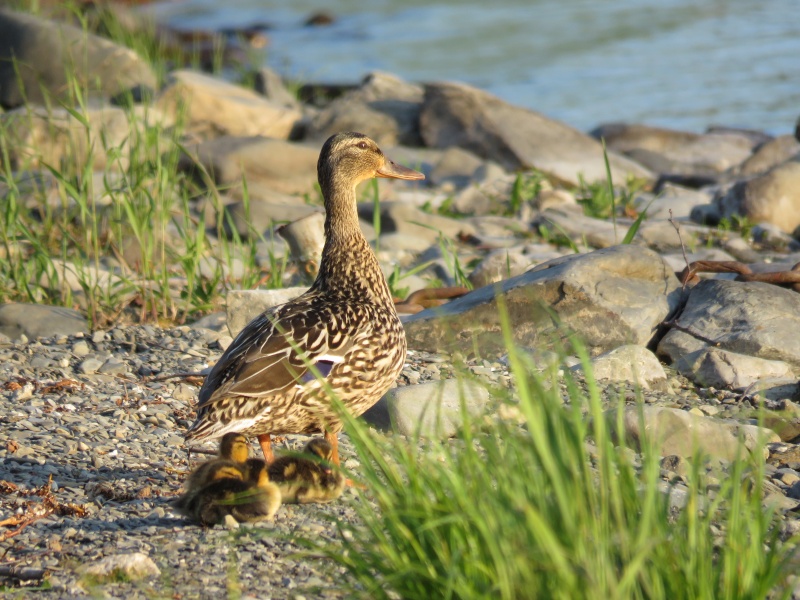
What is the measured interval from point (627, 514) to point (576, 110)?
15.9 metres

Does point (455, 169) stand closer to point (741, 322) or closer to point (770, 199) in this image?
point (770, 199)

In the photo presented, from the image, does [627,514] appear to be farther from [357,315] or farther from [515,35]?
[515,35]

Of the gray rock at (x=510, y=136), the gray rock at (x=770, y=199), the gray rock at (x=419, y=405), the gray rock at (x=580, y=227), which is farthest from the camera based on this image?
the gray rock at (x=510, y=136)

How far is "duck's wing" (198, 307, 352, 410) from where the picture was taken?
167 inches

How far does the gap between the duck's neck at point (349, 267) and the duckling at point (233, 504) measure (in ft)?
4.32

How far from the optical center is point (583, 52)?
23.3 metres

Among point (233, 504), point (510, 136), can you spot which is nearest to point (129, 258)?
point (233, 504)

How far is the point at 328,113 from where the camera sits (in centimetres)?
1364

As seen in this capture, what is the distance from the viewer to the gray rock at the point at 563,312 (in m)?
A: 6.09

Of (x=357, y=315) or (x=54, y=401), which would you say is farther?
(x=54, y=401)

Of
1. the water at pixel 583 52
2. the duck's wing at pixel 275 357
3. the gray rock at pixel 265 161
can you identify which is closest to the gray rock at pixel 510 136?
the gray rock at pixel 265 161

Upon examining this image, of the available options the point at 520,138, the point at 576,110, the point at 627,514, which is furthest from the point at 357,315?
the point at 576,110

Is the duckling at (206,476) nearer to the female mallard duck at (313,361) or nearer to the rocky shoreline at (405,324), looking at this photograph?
the rocky shoreline at (405,324)

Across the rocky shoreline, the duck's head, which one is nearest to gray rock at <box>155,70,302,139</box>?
the rocky shoreline
